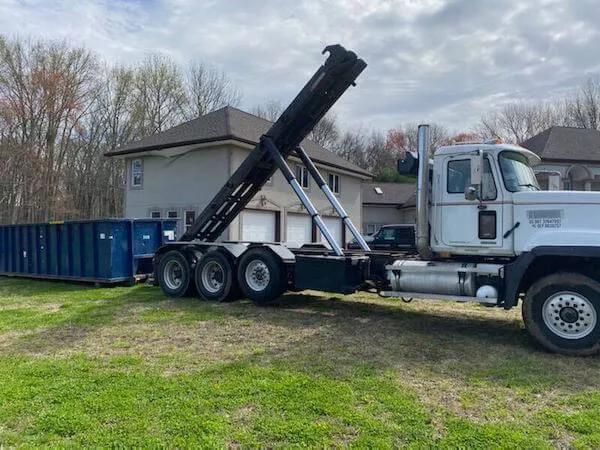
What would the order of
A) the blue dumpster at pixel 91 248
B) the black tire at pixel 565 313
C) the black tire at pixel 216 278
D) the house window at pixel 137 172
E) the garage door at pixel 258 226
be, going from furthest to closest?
the house window at pixel 137 172 → the garage door at pixel 258 226 → the blue dumpster at pixel 91 248 → the black tire at pixel 216 278 → the black tire at pixel 565 313

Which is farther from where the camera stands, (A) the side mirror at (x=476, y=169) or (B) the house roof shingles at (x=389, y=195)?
(B) the house roof shingles at (x=389, y=195)

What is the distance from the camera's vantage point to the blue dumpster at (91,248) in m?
13.6

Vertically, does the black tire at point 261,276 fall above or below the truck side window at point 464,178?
below

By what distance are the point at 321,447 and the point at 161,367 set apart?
275cm

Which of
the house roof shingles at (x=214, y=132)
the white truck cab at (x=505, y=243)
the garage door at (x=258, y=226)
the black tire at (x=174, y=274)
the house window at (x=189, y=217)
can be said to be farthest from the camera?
the house window at (x=189, y=217)

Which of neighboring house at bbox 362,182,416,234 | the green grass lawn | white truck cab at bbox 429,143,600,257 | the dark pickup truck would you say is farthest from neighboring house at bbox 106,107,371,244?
neighboring house at bbox 362,182,416,234

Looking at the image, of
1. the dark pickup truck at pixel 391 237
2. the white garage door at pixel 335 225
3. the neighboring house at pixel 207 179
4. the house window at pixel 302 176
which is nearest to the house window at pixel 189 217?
the neighboring house at pixel 207 179

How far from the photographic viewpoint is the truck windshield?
7648mm

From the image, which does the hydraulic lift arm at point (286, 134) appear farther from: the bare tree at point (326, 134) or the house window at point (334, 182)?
the bare tree at point (326, 134)

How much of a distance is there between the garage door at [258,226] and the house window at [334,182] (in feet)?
22.2

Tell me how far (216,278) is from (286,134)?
11.6ft

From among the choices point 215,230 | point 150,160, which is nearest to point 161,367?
point 215,230

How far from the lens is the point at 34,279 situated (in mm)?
16094

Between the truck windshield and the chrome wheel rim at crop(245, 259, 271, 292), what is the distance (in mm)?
4839
